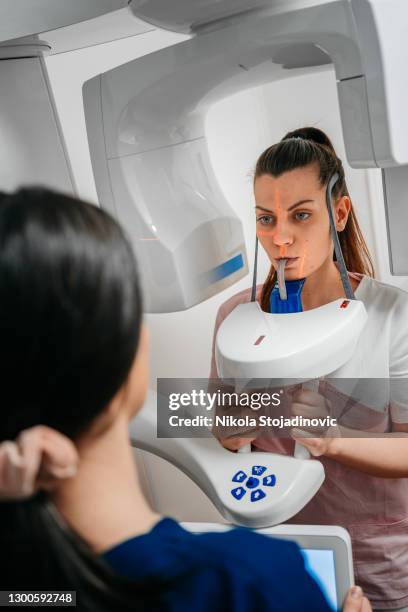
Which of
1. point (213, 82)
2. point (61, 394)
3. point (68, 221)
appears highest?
point (213, 82)

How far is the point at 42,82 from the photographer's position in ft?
3.52

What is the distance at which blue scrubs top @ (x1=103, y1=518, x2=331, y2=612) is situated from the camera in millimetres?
521

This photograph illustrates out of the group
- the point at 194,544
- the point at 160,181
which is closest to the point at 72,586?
the point at 194,544

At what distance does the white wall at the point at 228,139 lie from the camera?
3.22 ft

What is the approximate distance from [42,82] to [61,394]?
2.27ft

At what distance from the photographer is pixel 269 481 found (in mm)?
952

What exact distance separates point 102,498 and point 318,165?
22.5 inches

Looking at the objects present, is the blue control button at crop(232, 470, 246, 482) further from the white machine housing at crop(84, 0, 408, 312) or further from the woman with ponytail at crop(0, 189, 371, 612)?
the woman with ponytail at crop(0, 189, 371, 612)

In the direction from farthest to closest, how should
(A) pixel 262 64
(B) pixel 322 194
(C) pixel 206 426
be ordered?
(C) pixel 206 426 < (B) pixel 322 194 < (A) pixel 262 64

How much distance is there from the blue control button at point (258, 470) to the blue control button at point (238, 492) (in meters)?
0.03

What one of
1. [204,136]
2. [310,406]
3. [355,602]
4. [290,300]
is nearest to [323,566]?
[355,602]

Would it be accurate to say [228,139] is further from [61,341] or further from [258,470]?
[61,341]

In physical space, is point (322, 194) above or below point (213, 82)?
below

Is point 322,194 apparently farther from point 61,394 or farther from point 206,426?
point 61,394
